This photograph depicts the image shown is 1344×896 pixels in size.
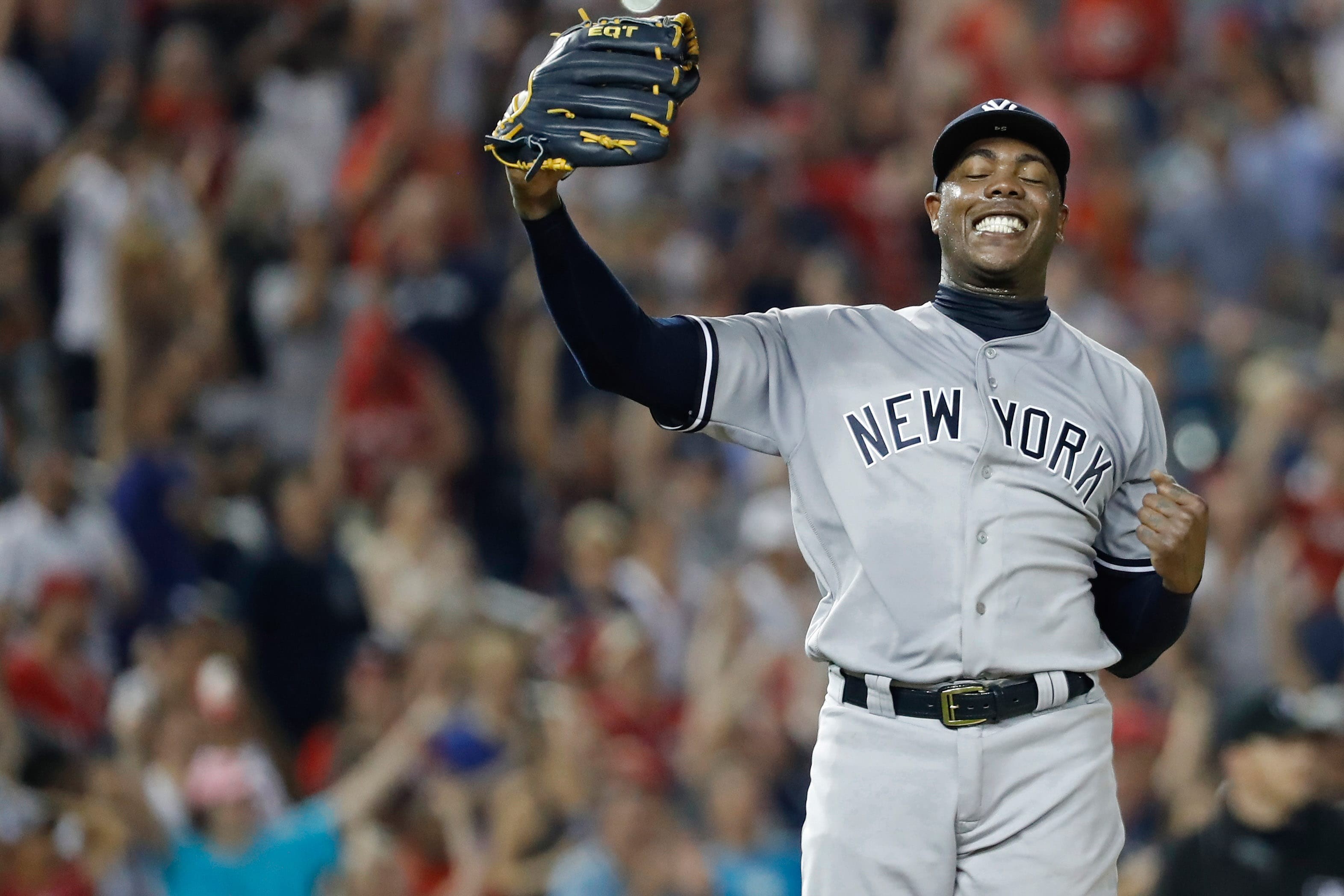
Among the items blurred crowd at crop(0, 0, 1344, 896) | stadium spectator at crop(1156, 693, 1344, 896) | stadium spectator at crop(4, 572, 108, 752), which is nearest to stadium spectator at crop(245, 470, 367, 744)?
blurred crowd at crop(0, 0, 1344, 896)

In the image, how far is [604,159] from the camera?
2.61 metres

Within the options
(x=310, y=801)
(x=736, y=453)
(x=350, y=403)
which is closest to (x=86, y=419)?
(x=350, y=403)

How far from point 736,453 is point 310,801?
2213mm

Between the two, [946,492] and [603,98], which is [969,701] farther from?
[603,98]

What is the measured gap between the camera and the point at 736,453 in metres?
7.23

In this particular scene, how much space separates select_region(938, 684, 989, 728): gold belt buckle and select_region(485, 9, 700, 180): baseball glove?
0.88 metres

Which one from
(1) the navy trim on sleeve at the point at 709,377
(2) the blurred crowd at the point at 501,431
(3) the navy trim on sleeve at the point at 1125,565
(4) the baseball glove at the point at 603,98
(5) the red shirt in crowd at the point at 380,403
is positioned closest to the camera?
(4) the baseball glove at the point at 603,98

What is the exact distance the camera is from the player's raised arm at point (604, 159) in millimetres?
2629

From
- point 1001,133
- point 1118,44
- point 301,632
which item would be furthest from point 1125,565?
point 1118,44

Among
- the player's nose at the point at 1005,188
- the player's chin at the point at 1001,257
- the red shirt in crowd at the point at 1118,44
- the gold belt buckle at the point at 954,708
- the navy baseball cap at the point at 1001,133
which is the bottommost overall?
the gold belt buckle at the point at 954,708

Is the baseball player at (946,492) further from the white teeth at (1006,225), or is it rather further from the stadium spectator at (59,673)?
the stadium spectator at (59,673)

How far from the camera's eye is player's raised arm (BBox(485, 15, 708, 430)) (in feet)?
8.63

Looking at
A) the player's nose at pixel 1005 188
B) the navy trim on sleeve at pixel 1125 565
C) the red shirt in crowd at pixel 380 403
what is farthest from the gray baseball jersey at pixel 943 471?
the red shirt in crowd at pixel 380 403

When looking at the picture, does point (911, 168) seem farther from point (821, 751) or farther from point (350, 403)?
point (821, 751)
